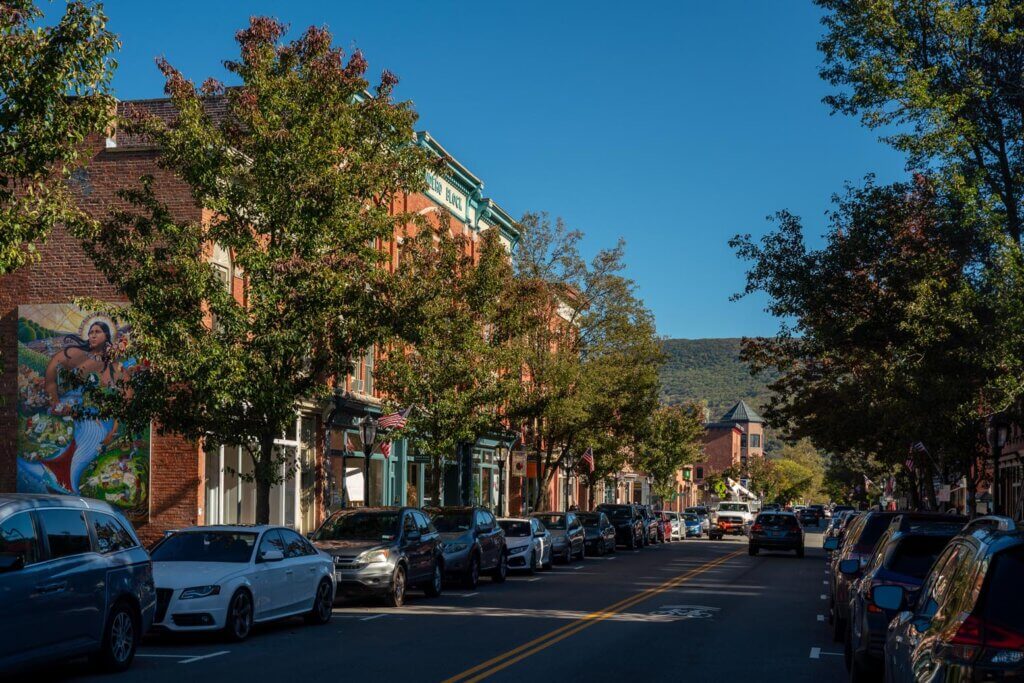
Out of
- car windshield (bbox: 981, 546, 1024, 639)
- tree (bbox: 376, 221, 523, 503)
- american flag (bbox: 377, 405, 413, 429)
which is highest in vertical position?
tree (bbox: 376, 221, 523, 503)

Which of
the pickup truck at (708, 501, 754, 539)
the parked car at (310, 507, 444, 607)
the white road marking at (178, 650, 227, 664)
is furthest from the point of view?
the pickup truck at (708, 501, 754, 539)

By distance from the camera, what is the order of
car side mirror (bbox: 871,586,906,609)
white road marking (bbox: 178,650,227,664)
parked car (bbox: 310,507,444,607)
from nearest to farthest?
car side mirror (bbox: 871,586,906,609) → white road marking (bbox: 178,650,227,664) → parked car (bbox: 310,507,444,607)

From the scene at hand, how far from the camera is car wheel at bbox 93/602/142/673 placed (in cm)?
1238

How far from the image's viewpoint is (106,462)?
28.5 meters

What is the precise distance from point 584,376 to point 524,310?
848 cm

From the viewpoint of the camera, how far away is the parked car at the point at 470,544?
2528 cm

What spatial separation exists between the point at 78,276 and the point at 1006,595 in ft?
88.0

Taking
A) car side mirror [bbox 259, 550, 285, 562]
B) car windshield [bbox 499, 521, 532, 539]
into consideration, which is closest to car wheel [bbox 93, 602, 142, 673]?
car side mirror [bbox 259, 550, 285, 562]

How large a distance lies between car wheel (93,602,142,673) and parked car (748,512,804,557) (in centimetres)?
3480

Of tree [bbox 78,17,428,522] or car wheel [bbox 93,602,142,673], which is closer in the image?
car wheel [bbox 93,602,142,673]

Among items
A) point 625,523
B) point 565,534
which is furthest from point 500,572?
point 625,523

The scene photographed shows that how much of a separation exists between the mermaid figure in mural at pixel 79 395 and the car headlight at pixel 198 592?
1421 cm

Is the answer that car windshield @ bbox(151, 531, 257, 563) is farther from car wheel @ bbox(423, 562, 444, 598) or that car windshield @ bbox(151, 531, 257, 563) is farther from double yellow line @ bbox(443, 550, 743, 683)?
car wheel @ bbox(423, 562, 444, 598)

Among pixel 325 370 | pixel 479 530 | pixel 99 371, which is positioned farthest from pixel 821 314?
pixel 99 371
